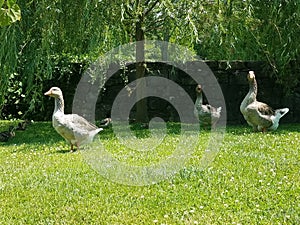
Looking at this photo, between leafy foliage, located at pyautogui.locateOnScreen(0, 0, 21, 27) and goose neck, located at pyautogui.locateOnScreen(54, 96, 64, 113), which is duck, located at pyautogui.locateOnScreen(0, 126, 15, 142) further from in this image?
leafy foliage, located at pyautogui.locateOnScreen(0, 0, 21, 27)

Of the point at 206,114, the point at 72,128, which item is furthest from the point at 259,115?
the point at 72,128

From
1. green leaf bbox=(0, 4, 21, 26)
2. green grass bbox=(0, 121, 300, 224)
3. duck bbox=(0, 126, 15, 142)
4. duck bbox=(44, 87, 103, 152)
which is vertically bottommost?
duck bbox=(0, 126, 15, 142)

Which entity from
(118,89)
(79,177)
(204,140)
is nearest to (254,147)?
(204,140)

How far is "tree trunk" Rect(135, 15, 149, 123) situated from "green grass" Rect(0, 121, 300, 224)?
10.0ft

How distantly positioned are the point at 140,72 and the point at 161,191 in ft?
17.5

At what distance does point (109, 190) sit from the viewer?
12.4 feet

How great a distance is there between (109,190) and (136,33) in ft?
16.0

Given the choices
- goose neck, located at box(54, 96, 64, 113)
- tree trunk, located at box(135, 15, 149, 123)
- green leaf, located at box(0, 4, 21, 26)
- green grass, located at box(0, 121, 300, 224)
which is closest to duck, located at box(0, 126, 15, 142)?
green grass, located at box(0, 121, 300, 224)

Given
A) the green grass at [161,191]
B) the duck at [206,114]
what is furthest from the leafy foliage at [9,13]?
the duck at [206,114]

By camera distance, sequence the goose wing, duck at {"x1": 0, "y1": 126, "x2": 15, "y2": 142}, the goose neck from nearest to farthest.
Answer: the goose neck → the goose wing → duck at {"x1": 0, "y1": 126, "x2": 15, "y2": 142}

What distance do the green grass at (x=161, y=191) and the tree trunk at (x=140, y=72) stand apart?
3063 mm

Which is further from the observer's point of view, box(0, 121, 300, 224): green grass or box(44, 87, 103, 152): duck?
box(44, 87, 103, 152): duck

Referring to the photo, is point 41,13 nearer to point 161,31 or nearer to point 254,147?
point 161,31

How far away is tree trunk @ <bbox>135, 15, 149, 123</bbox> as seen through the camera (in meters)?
8.19
